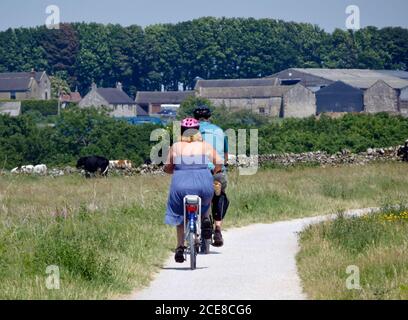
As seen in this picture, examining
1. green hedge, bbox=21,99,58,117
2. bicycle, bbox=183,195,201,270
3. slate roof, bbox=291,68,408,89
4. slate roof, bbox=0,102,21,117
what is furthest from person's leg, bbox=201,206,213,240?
green hedge, bbox=21,99,58,117

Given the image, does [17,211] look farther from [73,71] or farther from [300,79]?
[73,71]

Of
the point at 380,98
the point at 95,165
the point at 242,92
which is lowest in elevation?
the point at 242,92

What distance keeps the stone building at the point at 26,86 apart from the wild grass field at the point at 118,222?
134851mm

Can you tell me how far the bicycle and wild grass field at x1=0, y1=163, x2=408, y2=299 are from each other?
55 centimetres

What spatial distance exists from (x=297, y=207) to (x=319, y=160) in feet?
54.0

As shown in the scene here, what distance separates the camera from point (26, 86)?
166500mm

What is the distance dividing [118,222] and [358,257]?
15.7 ft

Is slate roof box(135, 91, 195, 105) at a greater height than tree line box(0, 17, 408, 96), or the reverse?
tree line box(0, 17, 408, 96)

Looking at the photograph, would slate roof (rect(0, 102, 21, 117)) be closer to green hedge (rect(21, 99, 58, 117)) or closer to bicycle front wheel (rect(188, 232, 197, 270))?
green hedge (rect(21, 99, 58, 117))

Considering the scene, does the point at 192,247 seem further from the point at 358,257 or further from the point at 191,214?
the point at 358,257

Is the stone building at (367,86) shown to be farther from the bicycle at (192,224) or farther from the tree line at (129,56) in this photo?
Result: the bicycle at (192,224)

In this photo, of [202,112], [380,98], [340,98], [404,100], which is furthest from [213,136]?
[340,98]

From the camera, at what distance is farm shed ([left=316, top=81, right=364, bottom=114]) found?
5645 inches
